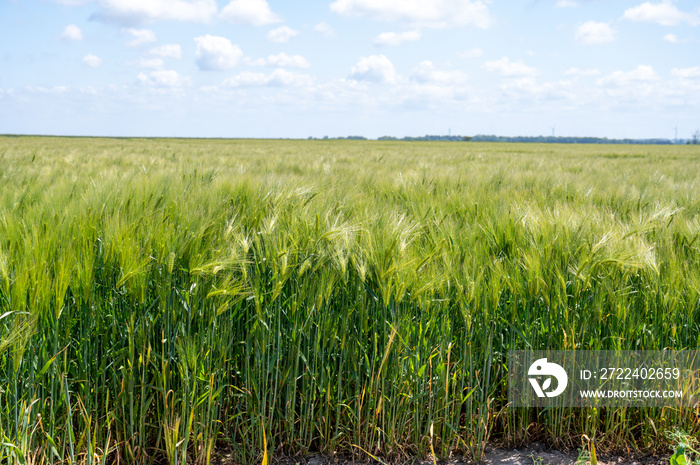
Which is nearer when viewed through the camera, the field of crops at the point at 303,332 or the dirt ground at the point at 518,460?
the field of crops at the point at 303,332

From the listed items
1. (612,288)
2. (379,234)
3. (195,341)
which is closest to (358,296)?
(379,234)

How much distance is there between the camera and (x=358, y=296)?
5.51 feet

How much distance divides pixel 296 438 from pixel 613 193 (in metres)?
3.30

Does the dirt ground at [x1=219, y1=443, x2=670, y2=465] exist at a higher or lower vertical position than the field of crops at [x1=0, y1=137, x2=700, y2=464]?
lower

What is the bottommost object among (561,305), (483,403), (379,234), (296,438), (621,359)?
(296,438)

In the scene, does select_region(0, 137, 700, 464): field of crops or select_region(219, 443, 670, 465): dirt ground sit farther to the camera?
select_region(219, 443, 670, 465): dirt ground

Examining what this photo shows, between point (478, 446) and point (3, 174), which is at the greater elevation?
point (3, 174)

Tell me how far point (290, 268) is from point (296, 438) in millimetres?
642

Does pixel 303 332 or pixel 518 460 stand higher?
pixel 303 332

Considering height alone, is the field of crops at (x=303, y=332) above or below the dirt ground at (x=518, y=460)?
above

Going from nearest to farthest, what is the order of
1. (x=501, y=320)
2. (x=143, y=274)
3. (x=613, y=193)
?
(x=143, y=274) → (x=501, y=320) → (x=613, y=193)

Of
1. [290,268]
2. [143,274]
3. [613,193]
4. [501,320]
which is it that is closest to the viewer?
[143,274]

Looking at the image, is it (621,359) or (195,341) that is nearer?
(195,341)

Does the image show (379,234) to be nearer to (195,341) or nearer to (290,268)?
(290,268)
